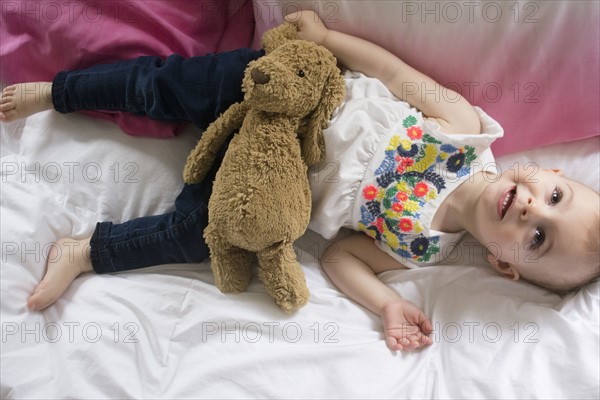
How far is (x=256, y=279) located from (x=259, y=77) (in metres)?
0.39

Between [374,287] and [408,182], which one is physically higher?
[408,182]

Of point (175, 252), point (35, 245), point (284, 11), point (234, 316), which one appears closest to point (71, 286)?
point (35, 245)

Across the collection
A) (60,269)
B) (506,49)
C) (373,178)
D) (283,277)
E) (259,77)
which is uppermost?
(506,49)

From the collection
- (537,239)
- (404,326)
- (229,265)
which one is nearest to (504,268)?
(537,239)

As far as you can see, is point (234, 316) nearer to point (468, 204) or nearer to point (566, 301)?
point (468, 204)

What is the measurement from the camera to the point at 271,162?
81 cm

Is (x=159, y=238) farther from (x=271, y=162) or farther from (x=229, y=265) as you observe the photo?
(x=271, y=162)

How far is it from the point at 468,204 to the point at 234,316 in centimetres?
49

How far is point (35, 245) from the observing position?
904 mm

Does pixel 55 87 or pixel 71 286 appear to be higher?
pixel 55 87

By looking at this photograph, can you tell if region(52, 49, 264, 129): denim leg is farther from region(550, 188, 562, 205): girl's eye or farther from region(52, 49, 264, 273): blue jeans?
region(550, 188, 562, 205): girl's eye

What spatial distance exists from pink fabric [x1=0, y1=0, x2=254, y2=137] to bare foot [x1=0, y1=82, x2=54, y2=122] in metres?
0.05

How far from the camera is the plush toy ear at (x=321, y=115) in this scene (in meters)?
0.86

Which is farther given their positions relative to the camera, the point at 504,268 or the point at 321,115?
the point at 504,268
